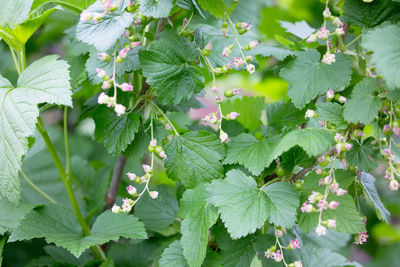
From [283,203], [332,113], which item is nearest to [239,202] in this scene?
[283,203]

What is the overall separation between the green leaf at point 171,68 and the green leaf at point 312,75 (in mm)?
158

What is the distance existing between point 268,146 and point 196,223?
18cm

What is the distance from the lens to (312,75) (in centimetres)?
67

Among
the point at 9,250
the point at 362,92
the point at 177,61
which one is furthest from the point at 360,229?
the point at 9,250

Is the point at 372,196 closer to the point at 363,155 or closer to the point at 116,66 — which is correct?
the point at 363,155

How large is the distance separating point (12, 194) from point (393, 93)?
1.98 feet

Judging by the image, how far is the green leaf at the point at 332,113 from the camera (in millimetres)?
626

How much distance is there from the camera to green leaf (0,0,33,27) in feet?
2.37

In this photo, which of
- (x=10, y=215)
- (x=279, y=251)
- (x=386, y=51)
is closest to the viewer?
(x=386, y=51)

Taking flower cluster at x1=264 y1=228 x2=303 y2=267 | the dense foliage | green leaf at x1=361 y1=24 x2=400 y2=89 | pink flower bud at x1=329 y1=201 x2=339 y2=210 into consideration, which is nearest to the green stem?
the dense foliage

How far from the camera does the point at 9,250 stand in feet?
3.52

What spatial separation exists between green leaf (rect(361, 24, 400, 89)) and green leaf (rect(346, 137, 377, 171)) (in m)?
0.14

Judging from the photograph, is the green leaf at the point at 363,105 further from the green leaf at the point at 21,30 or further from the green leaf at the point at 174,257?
the green leaf at the point at 21,30

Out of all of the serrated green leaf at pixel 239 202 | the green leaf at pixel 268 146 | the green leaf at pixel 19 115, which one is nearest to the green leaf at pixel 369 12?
the green leaf at pixel 268 146
